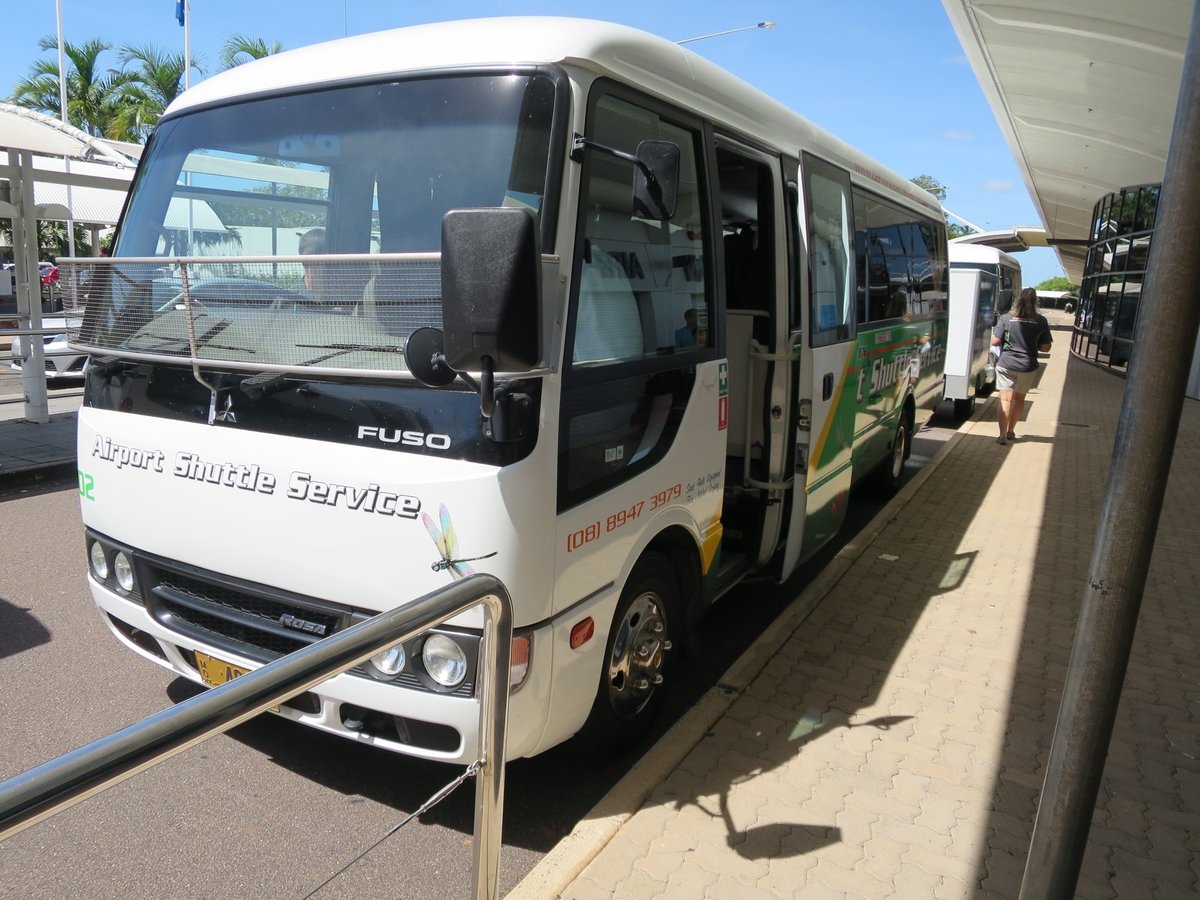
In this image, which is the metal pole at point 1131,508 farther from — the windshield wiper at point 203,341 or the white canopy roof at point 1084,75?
the white canopy roof at point 1084,75

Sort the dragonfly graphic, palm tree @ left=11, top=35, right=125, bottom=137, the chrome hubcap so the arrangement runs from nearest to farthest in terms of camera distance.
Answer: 1. the dragonfly graphic
2. the chrome hubcap
3. palm tree @ left=11, top=35, right=125, bottom=137

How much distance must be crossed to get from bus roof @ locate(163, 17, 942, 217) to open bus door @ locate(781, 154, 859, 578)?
44.4 inches

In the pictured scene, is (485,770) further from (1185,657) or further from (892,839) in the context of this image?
(1185,657)

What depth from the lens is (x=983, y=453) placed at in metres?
10.8

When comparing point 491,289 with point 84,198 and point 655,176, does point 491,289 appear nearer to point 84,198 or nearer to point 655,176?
point 655,176

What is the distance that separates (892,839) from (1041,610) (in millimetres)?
2900

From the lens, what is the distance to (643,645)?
353cm

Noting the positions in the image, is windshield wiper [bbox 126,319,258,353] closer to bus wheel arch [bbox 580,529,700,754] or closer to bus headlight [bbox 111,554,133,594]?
bus headlight [bbox 111,554,133,594]

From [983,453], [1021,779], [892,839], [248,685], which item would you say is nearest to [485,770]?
[248,685]

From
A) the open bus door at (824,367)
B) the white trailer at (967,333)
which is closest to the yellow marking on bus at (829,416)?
the open bus door at (824,367)

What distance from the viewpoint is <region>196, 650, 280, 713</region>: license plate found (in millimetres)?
2906

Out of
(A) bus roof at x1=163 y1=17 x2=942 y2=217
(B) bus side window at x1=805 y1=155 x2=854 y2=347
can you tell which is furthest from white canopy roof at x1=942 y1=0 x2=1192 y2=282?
(A) bus roof at x1=163 y1=17 x2=942 y2=217

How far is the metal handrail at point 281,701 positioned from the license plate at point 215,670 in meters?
1.10

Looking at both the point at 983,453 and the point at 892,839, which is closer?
the point at 892,839
